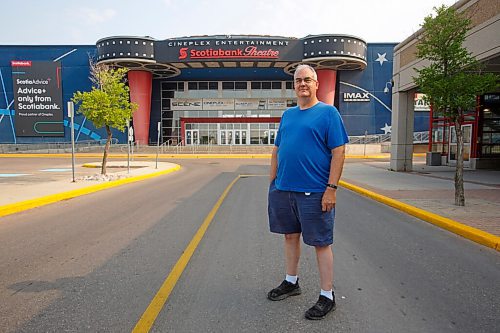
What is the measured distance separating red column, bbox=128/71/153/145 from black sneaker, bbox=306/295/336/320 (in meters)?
39.8

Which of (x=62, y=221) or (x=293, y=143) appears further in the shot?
(x=62, y=221)

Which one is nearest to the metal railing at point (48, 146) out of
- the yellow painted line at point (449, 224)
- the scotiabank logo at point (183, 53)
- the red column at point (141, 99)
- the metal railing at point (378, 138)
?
the red column at point (141, 99)

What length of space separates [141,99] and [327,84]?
22583mm

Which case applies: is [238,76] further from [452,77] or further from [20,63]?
[452,77]

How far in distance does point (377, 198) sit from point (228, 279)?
259 inches

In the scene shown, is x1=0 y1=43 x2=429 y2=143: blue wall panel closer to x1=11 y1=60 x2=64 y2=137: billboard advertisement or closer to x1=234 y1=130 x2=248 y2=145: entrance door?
x1=11 y1=60 x2=64 y2=137: billboard advertisement

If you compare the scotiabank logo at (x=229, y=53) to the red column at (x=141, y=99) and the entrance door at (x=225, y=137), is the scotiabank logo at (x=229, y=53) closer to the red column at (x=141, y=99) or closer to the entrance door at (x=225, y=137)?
the red column at (x=141, y=99)

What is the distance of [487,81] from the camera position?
7176 mm

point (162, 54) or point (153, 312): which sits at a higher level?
point (162, 54)

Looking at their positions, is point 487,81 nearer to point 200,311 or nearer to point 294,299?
point 294,299

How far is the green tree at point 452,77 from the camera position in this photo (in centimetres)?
727

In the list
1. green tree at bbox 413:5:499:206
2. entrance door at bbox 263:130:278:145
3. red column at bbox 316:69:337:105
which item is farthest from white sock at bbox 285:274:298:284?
entrance door at bbox 263:130:278:145

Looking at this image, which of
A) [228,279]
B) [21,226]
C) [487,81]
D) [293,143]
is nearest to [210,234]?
[228,279]

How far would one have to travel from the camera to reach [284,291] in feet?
10.4
